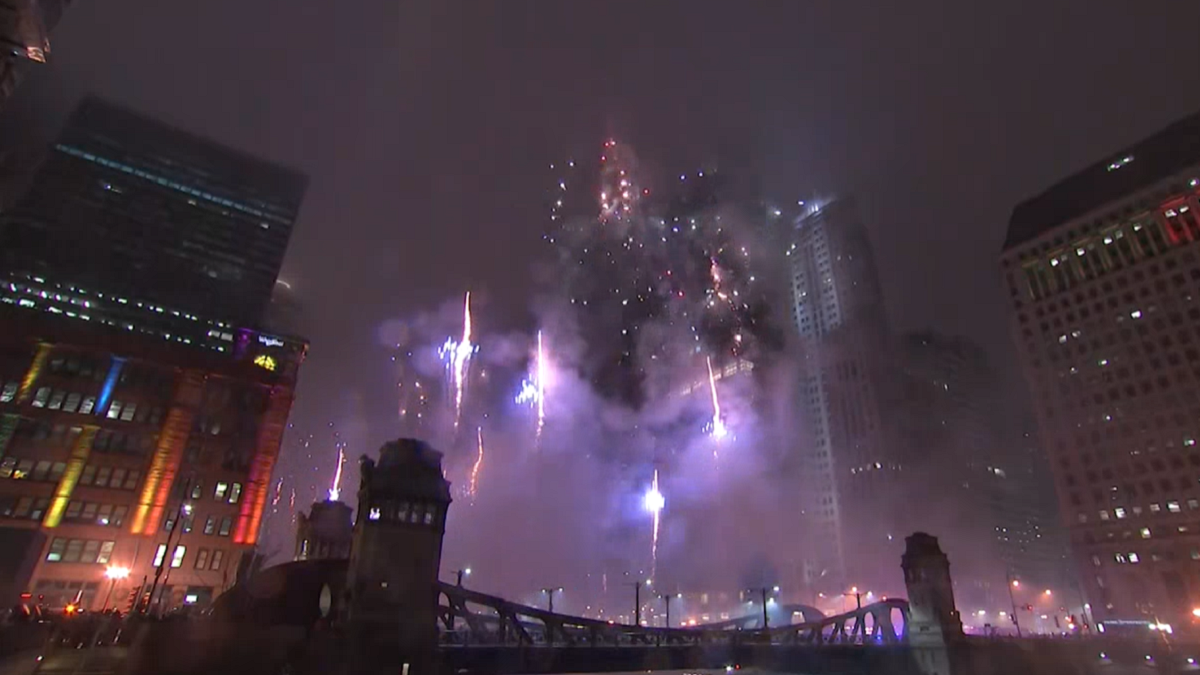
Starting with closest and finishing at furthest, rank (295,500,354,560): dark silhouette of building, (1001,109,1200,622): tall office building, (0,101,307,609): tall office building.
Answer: (0,101,307,609): tall office building → (295,500,354,560): dark silhouette of building → (1001,109,1200,622): tall office building

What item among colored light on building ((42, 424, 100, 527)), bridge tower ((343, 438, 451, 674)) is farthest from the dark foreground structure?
colored light on building ((42, 424, 100, 527))

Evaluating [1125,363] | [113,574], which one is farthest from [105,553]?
[1125,363]

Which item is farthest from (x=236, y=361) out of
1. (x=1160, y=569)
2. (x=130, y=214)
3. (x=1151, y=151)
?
(x=1151, y=151)

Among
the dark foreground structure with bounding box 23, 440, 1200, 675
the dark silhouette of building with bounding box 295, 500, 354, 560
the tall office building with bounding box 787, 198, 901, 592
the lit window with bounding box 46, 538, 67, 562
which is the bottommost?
the dark foreground structure with bounding box 23, 440, 1200, 675

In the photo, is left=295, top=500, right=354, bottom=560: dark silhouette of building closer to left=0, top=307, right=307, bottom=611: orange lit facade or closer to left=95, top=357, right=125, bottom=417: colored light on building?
left=0, top=307, right=307, bottom=611: orange lit facade

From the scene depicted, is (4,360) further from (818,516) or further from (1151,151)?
(1151,151)

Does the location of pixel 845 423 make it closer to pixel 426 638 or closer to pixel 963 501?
pixel 963 501

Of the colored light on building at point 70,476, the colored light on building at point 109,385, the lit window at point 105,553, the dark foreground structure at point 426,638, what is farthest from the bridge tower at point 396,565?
the colored light on building at point 109,385
